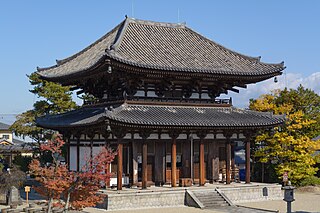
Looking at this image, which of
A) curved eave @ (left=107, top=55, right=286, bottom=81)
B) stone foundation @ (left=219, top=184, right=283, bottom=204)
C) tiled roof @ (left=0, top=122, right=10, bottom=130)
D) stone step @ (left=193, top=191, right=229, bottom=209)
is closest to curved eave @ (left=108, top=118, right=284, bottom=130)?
curved eave @ (left=107, top=55, right=286, bottom=81)

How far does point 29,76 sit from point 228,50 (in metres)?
22.0

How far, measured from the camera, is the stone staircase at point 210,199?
30.4 meters

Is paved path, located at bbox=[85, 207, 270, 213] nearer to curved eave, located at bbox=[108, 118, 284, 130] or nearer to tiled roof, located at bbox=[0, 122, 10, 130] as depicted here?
curved eave, located at bbox=[108, 118, 284, 130]

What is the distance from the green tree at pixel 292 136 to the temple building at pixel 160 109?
18.2 feet

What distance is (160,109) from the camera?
33.2m

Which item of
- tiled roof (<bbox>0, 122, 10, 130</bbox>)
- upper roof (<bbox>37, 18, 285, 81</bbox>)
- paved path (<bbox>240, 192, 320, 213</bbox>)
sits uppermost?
upper roof (<bbox>37, 18, 285, 81</bbox>)

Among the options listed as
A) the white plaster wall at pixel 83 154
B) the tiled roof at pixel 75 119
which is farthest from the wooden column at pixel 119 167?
the white plaster wall at pixel 83 154

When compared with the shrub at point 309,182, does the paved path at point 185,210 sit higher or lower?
lower

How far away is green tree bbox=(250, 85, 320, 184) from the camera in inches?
A: 1602

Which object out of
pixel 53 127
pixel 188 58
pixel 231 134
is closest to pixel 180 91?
pixel 188 58

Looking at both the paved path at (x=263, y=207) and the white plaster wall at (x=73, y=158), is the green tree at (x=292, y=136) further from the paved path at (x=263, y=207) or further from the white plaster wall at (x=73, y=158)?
the white plaster wall at (x=73, y=158)

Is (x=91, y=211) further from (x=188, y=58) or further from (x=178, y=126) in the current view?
(x=188, y=58)

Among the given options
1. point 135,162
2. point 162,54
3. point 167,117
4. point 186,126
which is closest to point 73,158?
point 135,162

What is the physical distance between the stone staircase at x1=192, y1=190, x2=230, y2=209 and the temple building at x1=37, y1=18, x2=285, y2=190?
5.21 ft
